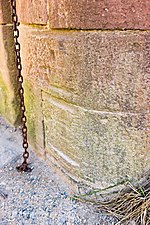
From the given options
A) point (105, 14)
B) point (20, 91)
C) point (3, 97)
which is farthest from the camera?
point (3, 97)

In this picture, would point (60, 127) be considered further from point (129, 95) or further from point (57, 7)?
point (57, 7)

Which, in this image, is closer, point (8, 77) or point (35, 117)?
point (35, 117)

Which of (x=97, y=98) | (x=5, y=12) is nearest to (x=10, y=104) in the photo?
(x=5, y=12)

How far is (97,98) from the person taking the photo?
0.92 meters

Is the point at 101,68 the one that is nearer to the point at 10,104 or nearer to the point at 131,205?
the point at 131,205

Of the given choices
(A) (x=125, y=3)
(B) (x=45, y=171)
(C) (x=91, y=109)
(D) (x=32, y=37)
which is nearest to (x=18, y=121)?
(B) (x=45, y=171)

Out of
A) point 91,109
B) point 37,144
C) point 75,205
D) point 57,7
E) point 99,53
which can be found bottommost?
point 75,205

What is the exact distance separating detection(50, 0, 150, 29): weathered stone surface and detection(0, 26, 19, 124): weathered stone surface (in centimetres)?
48

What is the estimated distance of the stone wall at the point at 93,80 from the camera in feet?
2.74

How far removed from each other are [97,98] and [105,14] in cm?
25

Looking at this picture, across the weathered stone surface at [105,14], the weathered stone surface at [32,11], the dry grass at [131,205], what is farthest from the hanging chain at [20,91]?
the dry grass at [131,205]

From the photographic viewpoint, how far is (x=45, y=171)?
3.96 ft

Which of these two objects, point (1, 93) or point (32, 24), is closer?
point (32, 24)

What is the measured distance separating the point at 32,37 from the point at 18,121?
504 mm
